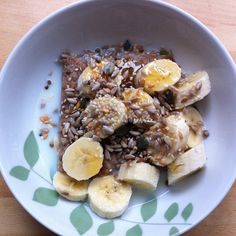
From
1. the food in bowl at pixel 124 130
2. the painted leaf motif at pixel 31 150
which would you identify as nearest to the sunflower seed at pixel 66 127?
the food in bowl at pixel 124 130

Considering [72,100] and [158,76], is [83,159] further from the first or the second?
[158,76]

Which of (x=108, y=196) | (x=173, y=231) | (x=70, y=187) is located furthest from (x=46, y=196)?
(x=173, y=231)

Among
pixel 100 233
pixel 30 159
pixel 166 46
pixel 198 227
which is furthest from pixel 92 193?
pixel 166 46

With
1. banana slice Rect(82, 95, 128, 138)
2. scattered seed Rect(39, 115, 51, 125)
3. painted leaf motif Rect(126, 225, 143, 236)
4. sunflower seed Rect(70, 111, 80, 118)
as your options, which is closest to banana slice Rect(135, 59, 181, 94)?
banana slice Rect(82, 95, 128, 138)

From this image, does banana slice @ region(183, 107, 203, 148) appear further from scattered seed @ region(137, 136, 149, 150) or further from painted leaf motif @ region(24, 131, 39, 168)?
painted leaf motif @ region(24, 131, 39, 168)

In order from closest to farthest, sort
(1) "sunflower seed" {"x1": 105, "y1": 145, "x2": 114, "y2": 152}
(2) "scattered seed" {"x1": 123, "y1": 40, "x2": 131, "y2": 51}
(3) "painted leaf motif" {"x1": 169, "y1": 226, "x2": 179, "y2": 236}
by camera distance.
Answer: (3) "painted leaf motif" {"x1": 169, "y1": 226, "x2": 179, "y2": 236} → (1) "sunflower seed" {"x1": 105, "y1": 145, "x2": 114, "y2": 152} → (2) "scattered seed" {"x1": 123, "y1": 40, "x2": 131, "y2": 51}

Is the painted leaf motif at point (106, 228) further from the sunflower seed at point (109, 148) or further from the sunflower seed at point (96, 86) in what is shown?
the sunflower seed at point (96, 86)

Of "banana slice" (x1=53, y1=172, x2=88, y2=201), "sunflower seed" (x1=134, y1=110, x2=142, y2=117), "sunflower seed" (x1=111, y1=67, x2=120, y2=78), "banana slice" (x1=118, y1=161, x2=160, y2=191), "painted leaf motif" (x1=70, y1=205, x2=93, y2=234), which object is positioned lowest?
"painted leaf motif" (x1=70, y1=205, x2=93, y2=234)
